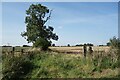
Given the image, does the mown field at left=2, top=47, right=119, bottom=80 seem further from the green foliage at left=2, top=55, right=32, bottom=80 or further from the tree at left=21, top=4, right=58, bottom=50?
the tree at left=21, top=4, right=58, bottom=50

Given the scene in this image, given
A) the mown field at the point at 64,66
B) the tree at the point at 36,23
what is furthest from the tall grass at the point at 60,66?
the tree at the point at 36,23

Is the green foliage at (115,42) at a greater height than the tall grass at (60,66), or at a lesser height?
greater

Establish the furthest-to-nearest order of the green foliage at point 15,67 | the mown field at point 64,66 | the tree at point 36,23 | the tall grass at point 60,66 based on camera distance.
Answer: the tree at point 36,23, the green foliage at point 15,67, the tall grass at point 60,66, the mown field at point 64,66

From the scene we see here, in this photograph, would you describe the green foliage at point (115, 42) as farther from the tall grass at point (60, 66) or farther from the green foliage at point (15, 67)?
the green foliage at point (15, 67)

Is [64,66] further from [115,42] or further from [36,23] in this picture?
[36,23]

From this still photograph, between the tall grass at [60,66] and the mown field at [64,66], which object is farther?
the tall grass at [60,66]

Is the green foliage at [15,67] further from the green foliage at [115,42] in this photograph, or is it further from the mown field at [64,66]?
the green foliage at [115,42]

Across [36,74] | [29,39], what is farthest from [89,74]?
[29,39]

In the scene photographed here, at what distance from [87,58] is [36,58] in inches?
174

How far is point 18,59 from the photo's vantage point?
20375 mm

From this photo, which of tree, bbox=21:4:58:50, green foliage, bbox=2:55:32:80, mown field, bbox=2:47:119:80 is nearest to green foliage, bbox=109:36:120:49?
mown field, bbox=2:47:119:80

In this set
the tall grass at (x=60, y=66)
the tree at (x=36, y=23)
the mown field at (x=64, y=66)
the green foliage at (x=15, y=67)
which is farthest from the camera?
the tree at (x=36, y=23)

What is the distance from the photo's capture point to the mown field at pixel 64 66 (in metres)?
17.5

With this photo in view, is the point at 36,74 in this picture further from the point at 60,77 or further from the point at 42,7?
the point at 42,7
